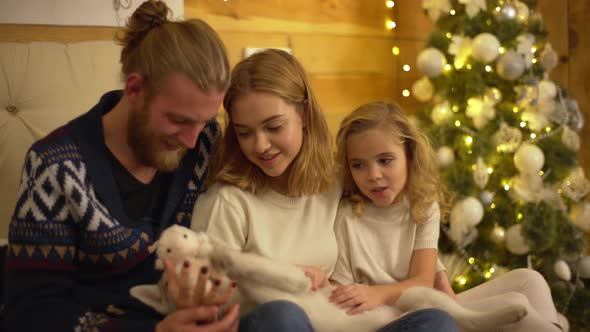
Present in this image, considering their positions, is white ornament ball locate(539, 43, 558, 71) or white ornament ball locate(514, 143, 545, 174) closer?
white ornament ball locate(514, 143, 545, 174)

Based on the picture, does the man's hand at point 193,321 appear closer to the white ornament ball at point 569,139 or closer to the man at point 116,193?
the man at point 116,193

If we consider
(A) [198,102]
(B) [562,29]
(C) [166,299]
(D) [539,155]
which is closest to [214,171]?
(A) [198,102]

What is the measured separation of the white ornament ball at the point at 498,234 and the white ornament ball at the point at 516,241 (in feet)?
0.08

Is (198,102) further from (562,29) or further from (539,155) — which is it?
(562,29)

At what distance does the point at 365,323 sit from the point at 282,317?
0.82ft

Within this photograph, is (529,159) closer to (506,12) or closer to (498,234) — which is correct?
(498,234)

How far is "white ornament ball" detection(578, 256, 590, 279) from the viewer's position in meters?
2.15

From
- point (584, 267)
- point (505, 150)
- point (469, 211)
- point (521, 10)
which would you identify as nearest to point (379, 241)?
point (469, 211)

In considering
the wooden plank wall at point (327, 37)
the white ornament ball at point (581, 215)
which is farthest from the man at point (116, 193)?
the white ornament ball at point (581, 215)

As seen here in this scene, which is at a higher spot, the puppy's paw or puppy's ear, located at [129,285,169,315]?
puppy's ear, located at [129,285,169,315]

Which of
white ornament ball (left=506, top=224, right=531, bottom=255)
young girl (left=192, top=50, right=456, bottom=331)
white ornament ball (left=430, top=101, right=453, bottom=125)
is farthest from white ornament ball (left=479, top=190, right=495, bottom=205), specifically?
young girl (left=192, top=50, right=456, bottom=331)

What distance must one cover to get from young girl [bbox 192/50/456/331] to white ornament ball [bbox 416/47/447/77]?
74 centimetres

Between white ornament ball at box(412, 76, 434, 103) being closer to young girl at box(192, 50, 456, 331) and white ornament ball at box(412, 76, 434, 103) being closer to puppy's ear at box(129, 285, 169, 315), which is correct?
young girl at box(192, 50, 456, 331)

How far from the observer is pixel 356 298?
1.37 m
